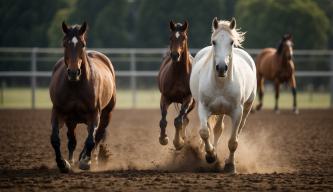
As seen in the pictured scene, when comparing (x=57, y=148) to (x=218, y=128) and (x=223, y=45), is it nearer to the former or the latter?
(x=223, y=45)

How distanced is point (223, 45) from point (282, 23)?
1664 inches

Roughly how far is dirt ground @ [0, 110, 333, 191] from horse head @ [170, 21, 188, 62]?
3.88 ft

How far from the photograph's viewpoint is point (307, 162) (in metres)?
10.1

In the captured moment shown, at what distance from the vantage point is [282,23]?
1964 inches

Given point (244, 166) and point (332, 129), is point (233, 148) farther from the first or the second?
point (332, 129)

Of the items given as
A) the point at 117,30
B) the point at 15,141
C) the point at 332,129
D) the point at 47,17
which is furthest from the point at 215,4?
the point at 15,141

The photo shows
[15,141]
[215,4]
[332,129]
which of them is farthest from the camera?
[215,4]

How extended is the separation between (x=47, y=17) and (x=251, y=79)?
5424cm

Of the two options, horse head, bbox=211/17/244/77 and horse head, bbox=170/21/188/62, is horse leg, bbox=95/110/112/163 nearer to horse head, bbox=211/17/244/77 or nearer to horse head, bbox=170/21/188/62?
horse head, bbox=170/21/188/62

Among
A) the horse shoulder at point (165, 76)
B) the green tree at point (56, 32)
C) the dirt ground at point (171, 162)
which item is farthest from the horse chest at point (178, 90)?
the green tree at point (56, 32)

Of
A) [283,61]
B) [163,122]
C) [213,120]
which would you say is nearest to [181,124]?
[163,122]

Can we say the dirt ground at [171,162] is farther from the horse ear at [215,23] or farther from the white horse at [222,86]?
the horse ear at [215,23]

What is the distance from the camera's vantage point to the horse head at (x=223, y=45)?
8.34m

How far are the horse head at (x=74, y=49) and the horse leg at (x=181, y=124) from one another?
2.37 metres
